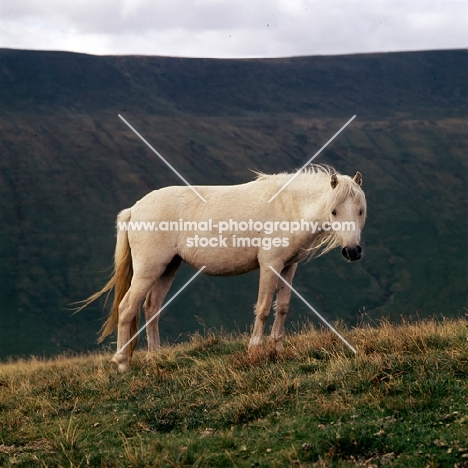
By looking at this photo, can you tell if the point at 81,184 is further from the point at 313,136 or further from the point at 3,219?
the point at 313,136

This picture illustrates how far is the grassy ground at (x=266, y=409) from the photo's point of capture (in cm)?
602

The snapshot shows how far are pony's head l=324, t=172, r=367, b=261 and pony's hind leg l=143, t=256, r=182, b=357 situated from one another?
287 cm

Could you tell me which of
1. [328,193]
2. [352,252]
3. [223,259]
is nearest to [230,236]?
[223,259]

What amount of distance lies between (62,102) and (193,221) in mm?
121743

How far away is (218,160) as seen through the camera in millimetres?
109562

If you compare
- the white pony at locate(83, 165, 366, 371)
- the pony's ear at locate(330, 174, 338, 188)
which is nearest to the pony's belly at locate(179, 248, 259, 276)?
the white pony at locate(83, 165, 366, 371)

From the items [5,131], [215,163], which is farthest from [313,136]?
[5,131]

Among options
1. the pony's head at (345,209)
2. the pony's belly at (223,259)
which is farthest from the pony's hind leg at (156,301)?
the pony's head at (345,209)

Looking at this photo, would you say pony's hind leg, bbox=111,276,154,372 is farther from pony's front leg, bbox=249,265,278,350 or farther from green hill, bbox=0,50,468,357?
green hill, bbox=0,50,468,357

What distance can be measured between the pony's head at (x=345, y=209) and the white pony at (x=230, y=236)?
0.9 inches

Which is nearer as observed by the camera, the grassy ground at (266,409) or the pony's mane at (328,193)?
the grassy ground at (266,409)

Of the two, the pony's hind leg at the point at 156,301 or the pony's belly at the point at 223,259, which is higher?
the pony's belly at the point at 223,259

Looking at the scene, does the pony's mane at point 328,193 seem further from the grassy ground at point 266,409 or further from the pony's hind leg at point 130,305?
the pony's hind leg at point 130,305

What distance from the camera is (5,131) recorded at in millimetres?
107500
